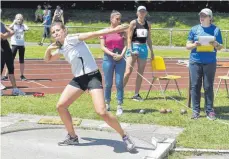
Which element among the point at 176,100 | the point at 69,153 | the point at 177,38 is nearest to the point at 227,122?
the point at 176,100

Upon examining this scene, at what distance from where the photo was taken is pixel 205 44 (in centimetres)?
895

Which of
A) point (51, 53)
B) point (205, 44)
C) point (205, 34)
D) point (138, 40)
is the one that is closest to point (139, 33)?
point (138, 40)

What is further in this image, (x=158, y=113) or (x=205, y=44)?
(x=158, y=113)

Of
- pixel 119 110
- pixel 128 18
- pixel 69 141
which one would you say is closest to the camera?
pixel 69 141

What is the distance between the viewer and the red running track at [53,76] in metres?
13.2

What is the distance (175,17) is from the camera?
1419 inches

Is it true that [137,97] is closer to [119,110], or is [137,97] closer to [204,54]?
[119,110]

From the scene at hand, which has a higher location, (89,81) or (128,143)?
(89,81)

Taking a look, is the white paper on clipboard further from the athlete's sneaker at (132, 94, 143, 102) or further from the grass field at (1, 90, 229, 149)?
the athlete's sneaker at (132, 94, 143, 102)

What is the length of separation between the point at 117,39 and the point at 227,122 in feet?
8.13

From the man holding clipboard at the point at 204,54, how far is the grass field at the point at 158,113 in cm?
43

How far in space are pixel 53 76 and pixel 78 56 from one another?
8.58 metres

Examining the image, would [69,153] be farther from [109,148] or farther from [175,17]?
[175,17]

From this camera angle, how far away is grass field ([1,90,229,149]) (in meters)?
7.96
